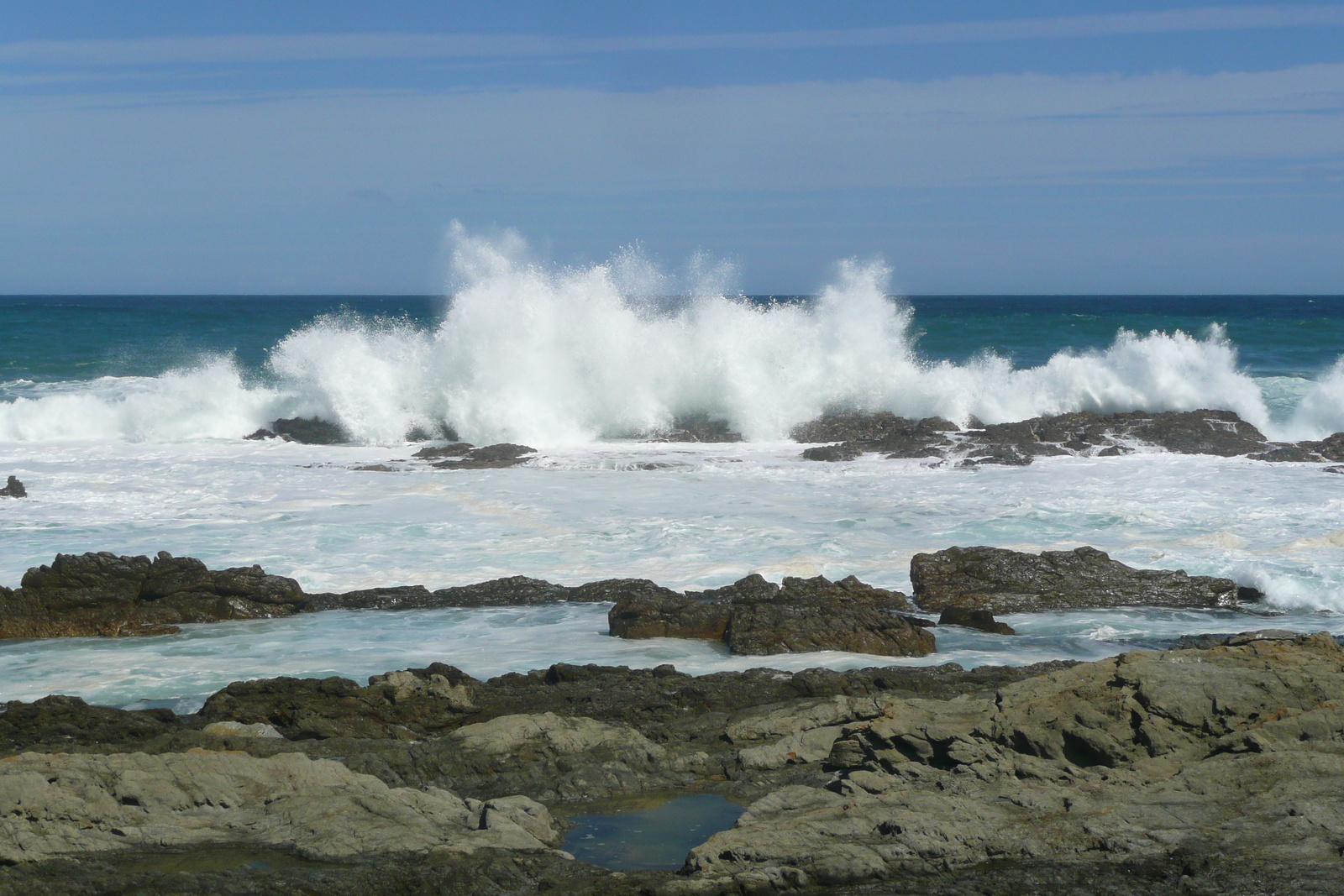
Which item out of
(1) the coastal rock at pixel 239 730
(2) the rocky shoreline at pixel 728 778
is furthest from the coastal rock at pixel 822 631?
(1) the coastal rock at pixel 239 730

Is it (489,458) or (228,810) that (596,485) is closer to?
(489,458)

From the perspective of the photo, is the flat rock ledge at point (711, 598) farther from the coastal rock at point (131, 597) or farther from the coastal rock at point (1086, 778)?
the coastal rock at point (1086, 778)

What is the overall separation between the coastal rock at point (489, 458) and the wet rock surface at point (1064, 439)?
14.6ft

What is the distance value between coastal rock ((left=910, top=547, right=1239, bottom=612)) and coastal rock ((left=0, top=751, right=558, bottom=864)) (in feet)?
19.1

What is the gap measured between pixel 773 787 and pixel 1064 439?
15.3 m

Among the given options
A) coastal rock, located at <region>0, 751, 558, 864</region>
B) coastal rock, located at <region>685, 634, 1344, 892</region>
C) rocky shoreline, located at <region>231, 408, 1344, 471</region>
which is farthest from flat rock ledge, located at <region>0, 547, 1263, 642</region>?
rocky shoreline, located at <region>231, 408, 1344, 471</region>

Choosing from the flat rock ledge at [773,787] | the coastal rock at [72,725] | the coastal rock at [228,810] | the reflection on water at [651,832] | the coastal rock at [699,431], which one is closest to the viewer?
the flat rock ledge at [773,787]

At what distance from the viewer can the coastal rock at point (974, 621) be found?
9.08 metres

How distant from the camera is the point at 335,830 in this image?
4.61m

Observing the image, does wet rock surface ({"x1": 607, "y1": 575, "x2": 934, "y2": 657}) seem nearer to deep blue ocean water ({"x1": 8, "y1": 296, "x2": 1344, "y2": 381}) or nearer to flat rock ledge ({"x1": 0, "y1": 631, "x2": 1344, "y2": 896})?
flat rock ledge ({"x1": 0, "y1": 631, "x2": 1344, "y2": 896})

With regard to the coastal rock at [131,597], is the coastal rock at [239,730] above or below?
below

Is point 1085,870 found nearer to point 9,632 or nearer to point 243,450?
point 9,632

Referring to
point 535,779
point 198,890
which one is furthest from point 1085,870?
point 198,890

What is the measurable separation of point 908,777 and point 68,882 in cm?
322
